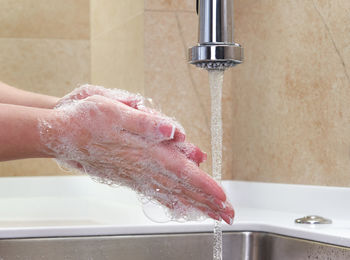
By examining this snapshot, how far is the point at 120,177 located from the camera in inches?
23.0

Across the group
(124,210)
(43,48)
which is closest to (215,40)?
(124,210)

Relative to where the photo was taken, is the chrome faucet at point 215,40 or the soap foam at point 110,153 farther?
the chrome faucet at point 215,40

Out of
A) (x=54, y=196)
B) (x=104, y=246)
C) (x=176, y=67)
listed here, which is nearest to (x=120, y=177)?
(x=104, y=246)

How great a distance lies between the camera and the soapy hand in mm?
543

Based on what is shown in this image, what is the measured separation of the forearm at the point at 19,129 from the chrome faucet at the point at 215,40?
0.25 metres

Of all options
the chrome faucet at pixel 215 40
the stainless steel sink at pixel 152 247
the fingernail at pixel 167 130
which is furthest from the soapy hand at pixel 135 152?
the stainless steel sink at pixel 152 247

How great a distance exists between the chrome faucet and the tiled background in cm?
26

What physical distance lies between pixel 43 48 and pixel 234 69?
512mm

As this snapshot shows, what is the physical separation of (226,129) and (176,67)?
16 centimetres

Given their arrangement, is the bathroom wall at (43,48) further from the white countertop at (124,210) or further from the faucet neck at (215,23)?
the faucet neck at (215,23)

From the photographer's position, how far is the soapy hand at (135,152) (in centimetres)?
54

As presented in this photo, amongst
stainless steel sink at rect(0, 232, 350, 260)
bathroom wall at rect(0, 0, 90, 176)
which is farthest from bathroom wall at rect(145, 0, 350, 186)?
bathroom wall at rect(0, 0, 90, 176)

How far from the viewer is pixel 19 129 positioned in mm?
561

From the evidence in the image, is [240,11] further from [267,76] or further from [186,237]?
[186,237]
